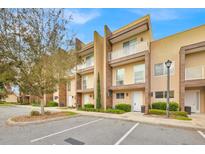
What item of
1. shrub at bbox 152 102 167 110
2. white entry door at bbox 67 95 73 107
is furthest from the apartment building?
white entry door at bbox 67 95 73 107

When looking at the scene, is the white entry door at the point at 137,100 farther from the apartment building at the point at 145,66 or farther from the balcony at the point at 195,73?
the balcony at the point at 195,73

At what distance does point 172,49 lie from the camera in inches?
543

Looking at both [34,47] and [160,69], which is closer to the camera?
[34,47]

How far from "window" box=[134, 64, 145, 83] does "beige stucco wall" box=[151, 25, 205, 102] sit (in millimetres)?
1017

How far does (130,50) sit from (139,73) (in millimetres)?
2819

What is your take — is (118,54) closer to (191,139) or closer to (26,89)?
(26,89)

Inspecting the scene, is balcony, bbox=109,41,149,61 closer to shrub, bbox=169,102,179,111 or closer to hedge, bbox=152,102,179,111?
hedge, bbox=152,102,179,111

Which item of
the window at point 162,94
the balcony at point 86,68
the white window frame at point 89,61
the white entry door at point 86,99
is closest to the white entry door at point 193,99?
the window at point 162,94

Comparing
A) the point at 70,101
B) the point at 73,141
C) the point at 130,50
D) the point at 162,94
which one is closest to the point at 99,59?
the point at 130,50

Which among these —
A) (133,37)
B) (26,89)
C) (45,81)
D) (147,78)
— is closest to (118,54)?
(133,37)

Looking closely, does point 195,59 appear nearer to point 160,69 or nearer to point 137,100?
point 160,69

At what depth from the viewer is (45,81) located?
10.7 metres

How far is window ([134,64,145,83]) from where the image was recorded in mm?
14759
